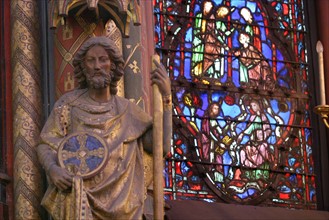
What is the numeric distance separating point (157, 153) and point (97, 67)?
68 cm

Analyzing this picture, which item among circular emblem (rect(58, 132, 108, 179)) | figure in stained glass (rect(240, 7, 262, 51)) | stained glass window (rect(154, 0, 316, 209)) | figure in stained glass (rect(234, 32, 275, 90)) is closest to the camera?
circular emblem (rect(58, 132, 108, 179))

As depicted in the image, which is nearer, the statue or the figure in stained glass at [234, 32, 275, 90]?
the statue

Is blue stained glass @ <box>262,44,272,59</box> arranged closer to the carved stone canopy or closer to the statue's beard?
the carved stone canopy

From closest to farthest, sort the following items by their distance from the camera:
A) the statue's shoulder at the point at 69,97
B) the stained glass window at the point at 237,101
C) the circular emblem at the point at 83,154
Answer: the circular emblem at the point at 83,154 → the statue's shoulder at the point at 69,97 → the stained glass window at the point at 237,101

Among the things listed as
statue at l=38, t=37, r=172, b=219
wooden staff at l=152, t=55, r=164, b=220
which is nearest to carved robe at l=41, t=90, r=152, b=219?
statue at l=38, t=37, r=172, b=219

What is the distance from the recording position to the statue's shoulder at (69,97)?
13.3 m

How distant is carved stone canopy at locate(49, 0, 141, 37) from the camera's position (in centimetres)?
1392

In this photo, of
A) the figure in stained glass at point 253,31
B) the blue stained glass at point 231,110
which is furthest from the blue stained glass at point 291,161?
the figure in stained glass at point 253,31

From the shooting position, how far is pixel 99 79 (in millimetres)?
13125

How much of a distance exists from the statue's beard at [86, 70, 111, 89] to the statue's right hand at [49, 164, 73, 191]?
2.09 ft

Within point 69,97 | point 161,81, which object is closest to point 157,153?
point 161,81

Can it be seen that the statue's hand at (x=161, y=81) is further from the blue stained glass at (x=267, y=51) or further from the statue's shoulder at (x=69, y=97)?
the blue stained glass at (x=267, y=51)

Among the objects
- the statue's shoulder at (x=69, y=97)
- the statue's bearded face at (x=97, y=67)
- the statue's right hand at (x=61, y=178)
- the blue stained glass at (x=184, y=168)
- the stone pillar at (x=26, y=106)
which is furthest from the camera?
the blue stained glass at (x=184, y=168)

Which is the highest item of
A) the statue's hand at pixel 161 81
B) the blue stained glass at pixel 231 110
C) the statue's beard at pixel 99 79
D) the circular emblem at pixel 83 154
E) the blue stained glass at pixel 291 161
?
the blue stained glass at pixel 231 110
